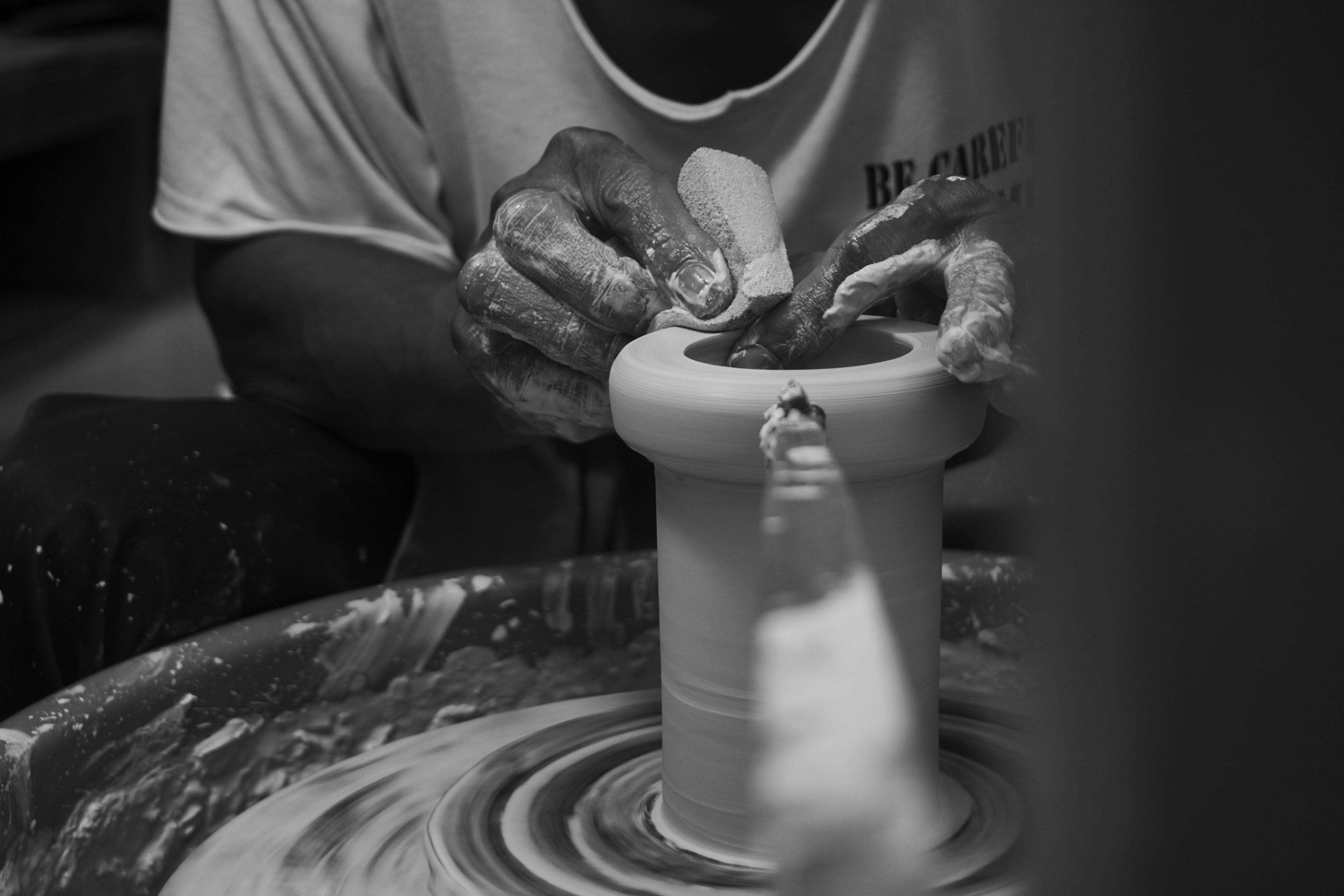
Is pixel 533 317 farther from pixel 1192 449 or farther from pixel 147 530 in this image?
pixel 1192 449

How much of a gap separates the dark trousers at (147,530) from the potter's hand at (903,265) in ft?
1.62

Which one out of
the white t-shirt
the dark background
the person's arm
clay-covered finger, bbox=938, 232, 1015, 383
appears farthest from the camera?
the white t-shirt

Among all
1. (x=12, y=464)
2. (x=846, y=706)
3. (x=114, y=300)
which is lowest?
(x=114, y=300)

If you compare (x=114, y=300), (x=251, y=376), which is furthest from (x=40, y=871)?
(x=114, y=300)

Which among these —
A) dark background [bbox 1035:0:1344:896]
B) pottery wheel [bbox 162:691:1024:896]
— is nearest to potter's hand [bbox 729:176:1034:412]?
pottery wheel [bbox 162:691:1024:896]

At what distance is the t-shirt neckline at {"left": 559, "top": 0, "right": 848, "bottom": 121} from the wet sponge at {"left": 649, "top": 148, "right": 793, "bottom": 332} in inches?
18.6

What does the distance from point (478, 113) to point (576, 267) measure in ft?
1.96

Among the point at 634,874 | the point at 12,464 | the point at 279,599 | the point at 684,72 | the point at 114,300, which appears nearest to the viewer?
the point at 634,874

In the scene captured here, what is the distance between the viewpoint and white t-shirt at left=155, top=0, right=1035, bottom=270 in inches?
50.4

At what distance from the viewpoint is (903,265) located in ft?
2.33

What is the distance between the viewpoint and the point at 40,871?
0.77m

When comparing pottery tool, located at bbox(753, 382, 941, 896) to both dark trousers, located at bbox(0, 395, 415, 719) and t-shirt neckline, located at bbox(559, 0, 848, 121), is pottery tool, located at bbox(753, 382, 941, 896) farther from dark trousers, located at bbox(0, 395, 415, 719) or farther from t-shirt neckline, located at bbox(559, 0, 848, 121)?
t-shirt neckline, located at bbox(559, 0, 848, 121)

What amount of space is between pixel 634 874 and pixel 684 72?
830 millimetres

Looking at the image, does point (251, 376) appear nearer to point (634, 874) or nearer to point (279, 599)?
point (279, 599)
